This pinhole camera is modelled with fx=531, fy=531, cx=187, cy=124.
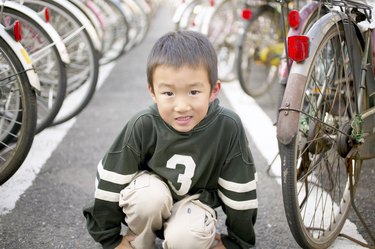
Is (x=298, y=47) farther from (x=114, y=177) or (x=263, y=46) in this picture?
(x=263, y=46)

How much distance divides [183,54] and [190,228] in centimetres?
77

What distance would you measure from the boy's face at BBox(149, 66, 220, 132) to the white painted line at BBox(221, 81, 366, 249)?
3.49ft

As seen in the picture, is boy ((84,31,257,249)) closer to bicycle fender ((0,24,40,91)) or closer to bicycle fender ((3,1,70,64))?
bicycle fender ((0,24,40,91))

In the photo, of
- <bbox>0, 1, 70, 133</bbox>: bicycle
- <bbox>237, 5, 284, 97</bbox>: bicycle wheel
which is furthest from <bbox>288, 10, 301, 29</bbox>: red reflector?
<bbox>237, 5, 284, 97</bbox>: bicycle wheel

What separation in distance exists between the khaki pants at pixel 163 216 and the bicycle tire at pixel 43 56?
1.25 metres

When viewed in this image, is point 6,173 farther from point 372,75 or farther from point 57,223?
point 372,75

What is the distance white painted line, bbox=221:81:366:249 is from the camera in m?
2.83

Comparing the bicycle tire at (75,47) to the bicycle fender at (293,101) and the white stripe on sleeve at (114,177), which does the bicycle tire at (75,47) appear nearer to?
the white stripe on sleeve at (114,177)

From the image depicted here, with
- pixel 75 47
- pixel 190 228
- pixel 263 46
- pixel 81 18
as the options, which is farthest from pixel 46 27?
pixel 263 46

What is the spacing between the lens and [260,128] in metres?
4.64

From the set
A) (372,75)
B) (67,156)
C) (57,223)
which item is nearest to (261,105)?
(67,156)

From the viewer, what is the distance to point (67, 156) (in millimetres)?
3955

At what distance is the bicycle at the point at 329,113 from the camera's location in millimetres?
2230

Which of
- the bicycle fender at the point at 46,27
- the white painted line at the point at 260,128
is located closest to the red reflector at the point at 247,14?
the white painted line at the point at 260,128
